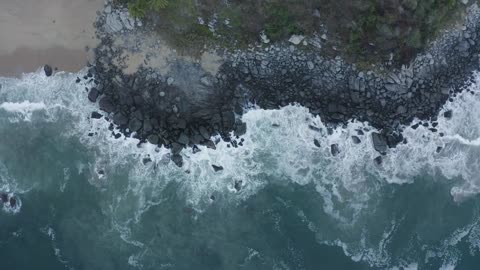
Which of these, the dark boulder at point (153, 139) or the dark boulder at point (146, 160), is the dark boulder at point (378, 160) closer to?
the dark boulder at point (153, 139)

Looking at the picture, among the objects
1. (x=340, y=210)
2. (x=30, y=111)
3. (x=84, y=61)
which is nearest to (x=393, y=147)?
(x=340, y=210)

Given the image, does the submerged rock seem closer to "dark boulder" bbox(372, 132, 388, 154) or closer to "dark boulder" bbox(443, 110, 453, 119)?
"dark boulder" bbox(372, 132, 388, 154)

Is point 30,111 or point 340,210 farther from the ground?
point 30,111

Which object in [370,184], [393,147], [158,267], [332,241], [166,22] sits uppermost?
[166,22]

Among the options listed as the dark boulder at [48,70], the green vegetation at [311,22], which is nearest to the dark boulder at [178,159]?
the green vegetation at [311,22]

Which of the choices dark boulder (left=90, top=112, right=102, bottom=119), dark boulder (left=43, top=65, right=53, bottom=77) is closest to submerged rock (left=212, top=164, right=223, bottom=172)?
dark boulder (left=90, top=112, right=102, bottom=119)

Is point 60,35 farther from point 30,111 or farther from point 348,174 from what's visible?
point 348,174
